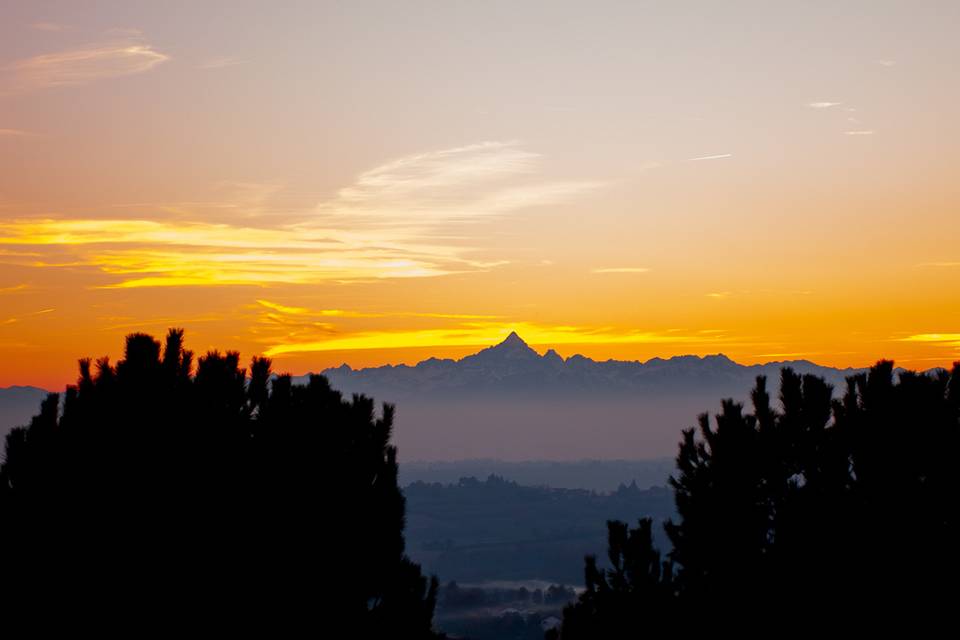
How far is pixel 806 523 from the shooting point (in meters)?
16.2

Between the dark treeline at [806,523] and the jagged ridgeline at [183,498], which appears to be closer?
the jagged ridgeline at [183,498]

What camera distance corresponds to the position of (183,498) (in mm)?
11328

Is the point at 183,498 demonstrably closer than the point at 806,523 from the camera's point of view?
Yes

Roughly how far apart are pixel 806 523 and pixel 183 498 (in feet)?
34.5

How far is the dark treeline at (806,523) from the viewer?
15.3 metres

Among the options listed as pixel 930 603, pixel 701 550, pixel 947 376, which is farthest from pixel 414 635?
pixel 947 376

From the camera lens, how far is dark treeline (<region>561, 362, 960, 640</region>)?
50.1 ft

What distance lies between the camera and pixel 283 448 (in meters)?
12.6

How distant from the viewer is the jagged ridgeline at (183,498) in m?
10.9

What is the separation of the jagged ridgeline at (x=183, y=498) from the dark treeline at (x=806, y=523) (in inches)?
293

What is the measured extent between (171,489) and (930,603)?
1151cm

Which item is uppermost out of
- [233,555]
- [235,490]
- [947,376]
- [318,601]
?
[947,376]

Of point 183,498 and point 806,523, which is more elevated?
point 183,498

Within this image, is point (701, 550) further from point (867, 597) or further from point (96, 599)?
point (96, 599)
